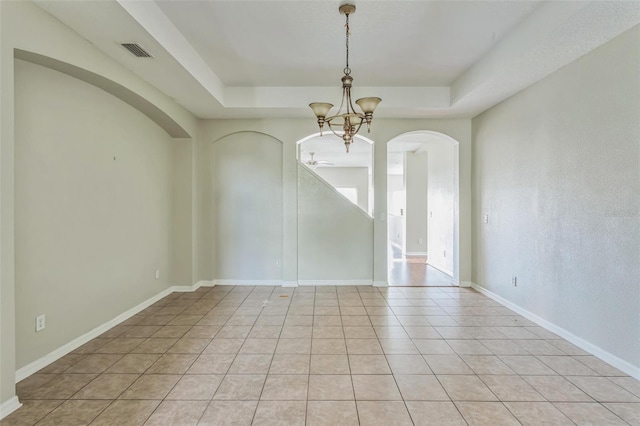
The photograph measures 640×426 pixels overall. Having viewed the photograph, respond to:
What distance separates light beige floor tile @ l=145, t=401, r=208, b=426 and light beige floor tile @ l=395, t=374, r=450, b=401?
1353mm

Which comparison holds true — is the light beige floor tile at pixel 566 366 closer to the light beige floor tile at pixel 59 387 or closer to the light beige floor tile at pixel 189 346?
the light beige floor tile at pixel 189 346

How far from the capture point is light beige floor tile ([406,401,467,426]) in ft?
6.11

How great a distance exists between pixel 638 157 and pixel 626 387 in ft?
5.54

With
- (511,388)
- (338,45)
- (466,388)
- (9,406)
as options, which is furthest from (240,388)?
(338,45)

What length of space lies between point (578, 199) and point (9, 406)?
4.64 m

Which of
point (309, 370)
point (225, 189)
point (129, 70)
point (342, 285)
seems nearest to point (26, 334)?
point (309, 370)

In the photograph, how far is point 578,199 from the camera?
2.89 m

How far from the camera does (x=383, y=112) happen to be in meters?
4.54

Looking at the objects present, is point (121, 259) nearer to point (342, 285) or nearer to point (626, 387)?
point (342, 285)

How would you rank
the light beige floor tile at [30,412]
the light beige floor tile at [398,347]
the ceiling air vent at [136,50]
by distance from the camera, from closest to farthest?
1. the light beige floor tile at [30,412]
2. the ceiling air vent at [136,50]
3. the light beige floor tile at [398,347]

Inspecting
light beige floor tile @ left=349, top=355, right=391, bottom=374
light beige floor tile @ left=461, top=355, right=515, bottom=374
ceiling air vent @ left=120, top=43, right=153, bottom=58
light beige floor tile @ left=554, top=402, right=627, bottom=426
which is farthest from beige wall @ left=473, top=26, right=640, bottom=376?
ceiling air vent @ left=120, top=43, right=153, bottom=58

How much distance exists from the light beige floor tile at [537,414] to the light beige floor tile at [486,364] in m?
0.39

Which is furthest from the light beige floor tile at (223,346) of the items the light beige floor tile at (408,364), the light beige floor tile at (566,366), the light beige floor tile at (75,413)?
the light beige floor tile at (566,366)

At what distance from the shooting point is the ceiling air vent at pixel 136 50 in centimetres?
262
